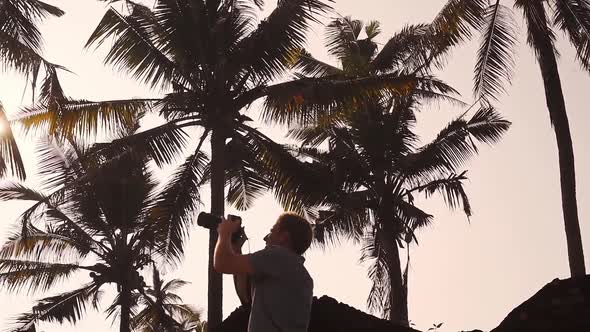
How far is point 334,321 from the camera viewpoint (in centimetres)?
1212

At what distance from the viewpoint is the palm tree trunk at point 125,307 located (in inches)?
956

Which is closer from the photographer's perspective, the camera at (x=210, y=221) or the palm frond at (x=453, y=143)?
the camera at (x=210, y=221)

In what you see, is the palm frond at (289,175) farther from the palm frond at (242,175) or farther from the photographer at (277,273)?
the photographer at (277,273)

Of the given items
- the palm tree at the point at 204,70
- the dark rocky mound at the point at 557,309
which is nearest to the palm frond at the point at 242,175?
the palm tree at the point at 204,70

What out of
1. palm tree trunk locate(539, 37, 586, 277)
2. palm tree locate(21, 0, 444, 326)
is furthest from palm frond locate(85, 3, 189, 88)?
palm tree trunk locate(539, 37, 586, 277)

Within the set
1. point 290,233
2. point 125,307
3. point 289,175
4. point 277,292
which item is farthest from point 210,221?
point 125,307

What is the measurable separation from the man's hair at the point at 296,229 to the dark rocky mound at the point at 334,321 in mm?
Answer: 7177

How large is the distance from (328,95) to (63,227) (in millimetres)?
11992

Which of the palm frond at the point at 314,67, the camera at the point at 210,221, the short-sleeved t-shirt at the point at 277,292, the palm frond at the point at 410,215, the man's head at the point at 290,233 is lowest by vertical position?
the short-sleeved t-shirt at the point at 277,292

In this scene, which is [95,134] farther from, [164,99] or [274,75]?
[274,75]

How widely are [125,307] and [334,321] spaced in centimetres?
1369

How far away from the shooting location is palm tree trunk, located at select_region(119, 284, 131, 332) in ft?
79.7

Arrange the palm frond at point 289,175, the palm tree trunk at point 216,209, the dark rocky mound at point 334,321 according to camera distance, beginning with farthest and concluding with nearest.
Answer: the palm frond at point 289,175 → the palm tree trunk at point 216,209 → the dark rocky mound at point 334,321

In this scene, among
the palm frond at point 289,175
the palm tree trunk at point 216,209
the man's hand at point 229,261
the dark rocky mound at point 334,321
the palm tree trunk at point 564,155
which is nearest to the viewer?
the man's hand at point 229,261
